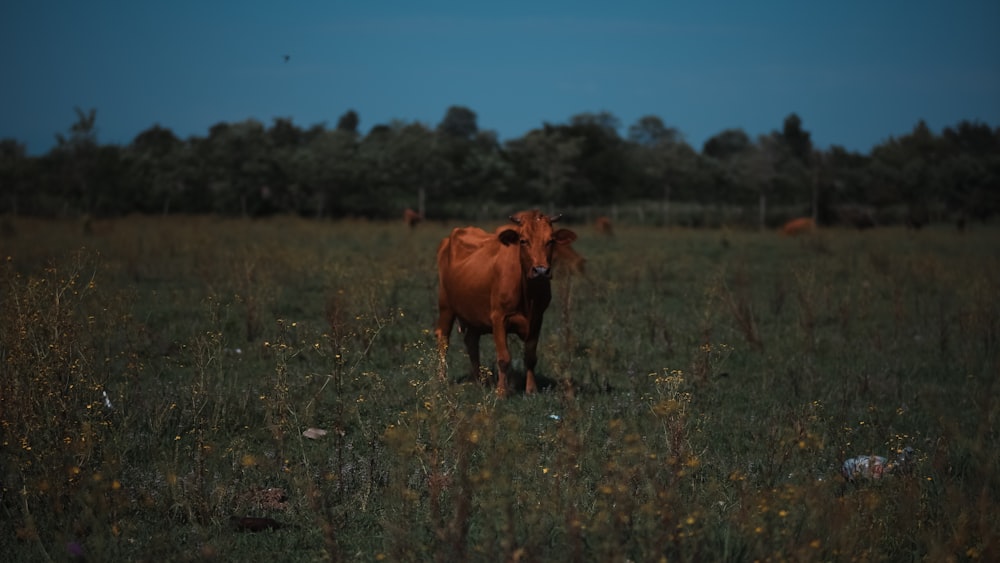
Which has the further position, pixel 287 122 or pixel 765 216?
pixel 287 122

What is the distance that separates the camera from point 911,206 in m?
49.9

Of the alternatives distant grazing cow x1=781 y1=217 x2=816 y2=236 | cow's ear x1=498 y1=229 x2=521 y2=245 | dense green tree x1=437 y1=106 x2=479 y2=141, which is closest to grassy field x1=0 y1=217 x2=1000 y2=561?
cow's ear x1=498 y1=229 x2=521 y2=245

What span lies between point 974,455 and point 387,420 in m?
4.22

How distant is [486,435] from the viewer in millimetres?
4973

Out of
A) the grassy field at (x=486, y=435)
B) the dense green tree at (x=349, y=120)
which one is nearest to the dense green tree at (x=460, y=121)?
the dense green tree at (x=349, y=120)

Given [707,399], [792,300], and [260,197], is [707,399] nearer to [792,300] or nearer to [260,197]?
[792,300]

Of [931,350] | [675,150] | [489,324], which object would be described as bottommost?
[931,350]

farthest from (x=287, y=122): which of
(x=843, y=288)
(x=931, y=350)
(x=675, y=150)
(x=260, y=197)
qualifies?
(x=931, y=350)

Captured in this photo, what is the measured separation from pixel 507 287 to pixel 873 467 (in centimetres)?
380

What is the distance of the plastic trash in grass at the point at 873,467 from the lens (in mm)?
5672

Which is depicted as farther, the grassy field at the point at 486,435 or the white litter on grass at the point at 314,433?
the white litter on grass at the point at 314,433

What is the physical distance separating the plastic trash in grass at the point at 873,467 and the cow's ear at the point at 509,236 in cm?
356

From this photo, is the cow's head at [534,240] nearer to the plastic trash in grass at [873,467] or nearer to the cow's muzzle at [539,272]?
the cow's muzzle at [539,272]

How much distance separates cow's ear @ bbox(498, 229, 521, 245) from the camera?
28.8 feet
